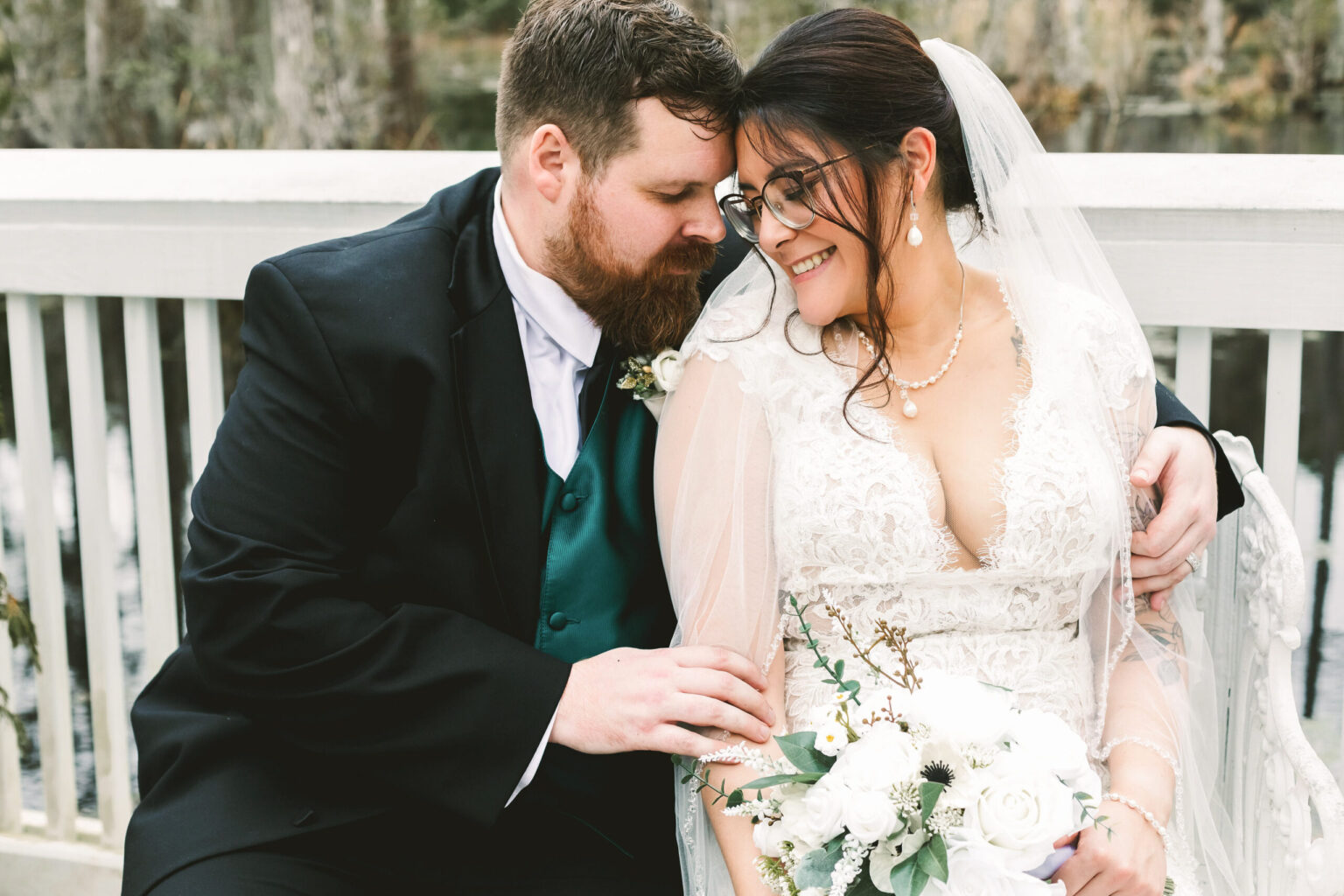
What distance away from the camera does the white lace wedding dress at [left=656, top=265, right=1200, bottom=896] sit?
194cm

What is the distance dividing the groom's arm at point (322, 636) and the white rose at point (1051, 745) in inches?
29.2

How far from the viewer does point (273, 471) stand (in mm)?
1964

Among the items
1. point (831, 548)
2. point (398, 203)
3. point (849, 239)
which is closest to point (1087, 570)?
point (831, 548)

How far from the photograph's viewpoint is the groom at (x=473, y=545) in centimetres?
193

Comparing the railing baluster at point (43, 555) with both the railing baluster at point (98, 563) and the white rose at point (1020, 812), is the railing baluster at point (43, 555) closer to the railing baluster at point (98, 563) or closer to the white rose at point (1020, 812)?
the railing baluster at point (98, 563)

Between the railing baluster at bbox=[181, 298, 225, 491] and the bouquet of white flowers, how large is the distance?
172 centimetres

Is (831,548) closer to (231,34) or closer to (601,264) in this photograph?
(601,264)

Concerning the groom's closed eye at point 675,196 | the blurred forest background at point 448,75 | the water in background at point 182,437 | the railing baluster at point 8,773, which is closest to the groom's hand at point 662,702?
the groom's closed eye at point 675,196

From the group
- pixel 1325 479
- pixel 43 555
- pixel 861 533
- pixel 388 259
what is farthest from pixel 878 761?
pixel 1325 479

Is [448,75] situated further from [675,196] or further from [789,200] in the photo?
[789,200]

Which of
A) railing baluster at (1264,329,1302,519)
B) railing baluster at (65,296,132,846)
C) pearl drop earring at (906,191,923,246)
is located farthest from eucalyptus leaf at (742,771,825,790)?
railing baluster at (65,296,132,846)

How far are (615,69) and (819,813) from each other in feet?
4.13

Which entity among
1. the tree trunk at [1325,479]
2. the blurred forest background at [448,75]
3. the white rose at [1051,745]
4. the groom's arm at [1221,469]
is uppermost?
the blurred forest background at [448,75]

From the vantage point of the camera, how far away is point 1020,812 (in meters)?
1.38
